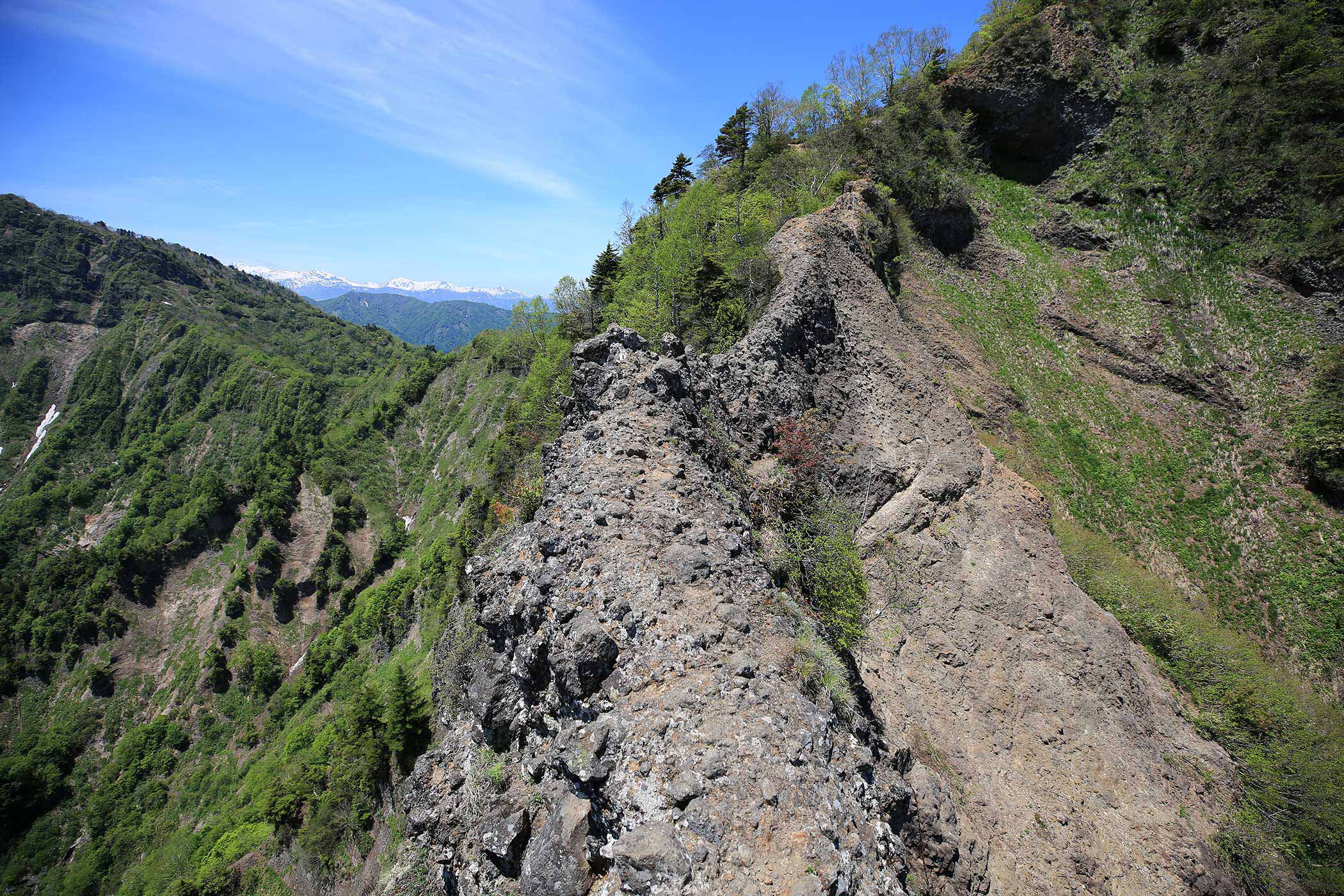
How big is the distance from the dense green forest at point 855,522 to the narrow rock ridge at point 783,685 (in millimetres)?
2524

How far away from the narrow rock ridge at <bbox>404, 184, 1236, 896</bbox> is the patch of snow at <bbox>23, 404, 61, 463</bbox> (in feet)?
610

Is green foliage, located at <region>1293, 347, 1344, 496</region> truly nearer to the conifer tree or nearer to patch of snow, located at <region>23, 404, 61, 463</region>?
the conifer tree

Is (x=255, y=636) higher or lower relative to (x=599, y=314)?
lower

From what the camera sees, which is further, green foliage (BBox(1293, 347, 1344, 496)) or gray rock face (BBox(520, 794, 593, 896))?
green foliage (BBox(1293, 347, 1344, 496))

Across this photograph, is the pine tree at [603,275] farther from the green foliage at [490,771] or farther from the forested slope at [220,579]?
the green foliage at [490,771]

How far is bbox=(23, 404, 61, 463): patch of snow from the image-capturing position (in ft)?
397

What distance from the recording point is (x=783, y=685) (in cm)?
984

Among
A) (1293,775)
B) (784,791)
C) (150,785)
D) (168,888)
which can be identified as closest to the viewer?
(784,791)

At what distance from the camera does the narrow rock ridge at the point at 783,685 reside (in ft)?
26.6

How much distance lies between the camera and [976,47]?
39.8m

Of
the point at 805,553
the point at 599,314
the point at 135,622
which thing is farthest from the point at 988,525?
the point at 135,622

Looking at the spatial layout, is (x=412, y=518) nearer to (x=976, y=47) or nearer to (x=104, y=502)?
(x=104, y=502)

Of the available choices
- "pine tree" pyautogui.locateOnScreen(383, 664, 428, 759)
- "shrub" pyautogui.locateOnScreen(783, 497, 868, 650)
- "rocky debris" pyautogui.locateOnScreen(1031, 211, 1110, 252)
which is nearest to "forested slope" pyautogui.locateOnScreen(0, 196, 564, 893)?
"pine tree" pyautogui.locateOnScreen(383, 664, 428, 759)

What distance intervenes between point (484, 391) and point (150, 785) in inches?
3039
